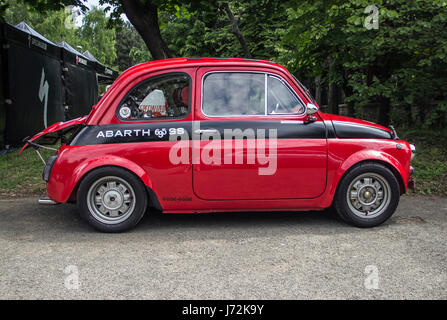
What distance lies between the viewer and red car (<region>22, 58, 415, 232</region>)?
4.31 metres

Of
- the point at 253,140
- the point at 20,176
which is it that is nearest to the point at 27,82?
the point at 20,176

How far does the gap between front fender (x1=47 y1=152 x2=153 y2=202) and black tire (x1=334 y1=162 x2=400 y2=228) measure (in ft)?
6.91

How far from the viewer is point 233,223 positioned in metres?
4.75

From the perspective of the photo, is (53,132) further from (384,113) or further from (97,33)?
(97,33)

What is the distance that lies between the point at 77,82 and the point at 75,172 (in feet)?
34.6

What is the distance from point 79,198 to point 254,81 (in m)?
2.26

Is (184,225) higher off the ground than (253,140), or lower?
lower

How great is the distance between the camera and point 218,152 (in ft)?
14.2

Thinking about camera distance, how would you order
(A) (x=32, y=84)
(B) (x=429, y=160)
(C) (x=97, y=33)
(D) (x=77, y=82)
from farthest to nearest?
(C) (x=97, y=33)
(D) (x=77, y=82)
(A) (x=32, y=84)
(B) (x=429, y=160)

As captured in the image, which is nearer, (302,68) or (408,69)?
(408,69)

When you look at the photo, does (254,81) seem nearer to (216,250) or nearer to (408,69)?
(216,250)

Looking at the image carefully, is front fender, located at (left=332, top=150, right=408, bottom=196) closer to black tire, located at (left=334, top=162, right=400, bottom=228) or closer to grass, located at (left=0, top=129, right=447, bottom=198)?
black tire, located at (left=334, top=162, right=400, bottom=228)
